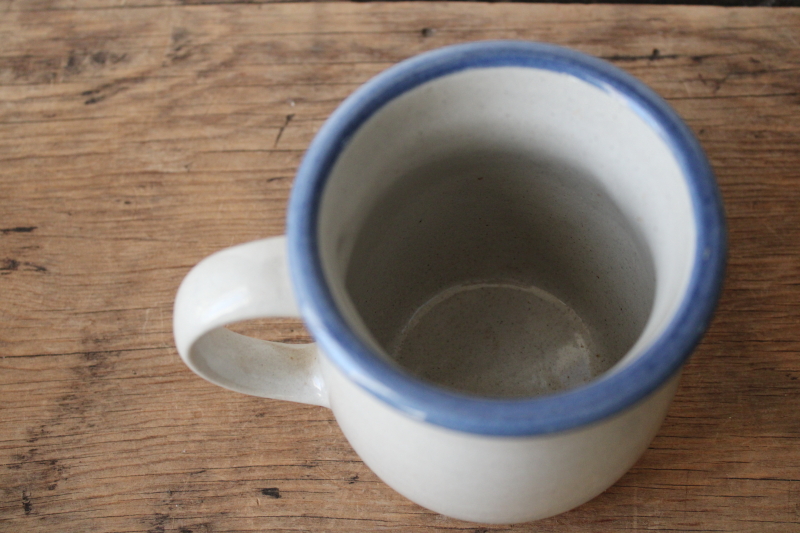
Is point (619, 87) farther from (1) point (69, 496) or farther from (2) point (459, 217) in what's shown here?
(1) point (69, 496)

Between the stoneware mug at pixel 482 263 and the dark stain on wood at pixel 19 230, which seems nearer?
the stoneware mug at pixel 482 263

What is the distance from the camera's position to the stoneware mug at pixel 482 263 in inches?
14.6

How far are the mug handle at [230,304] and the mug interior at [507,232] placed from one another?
0.04 m

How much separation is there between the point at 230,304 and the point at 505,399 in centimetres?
17

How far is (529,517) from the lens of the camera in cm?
49

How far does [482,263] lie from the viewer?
0.66 m

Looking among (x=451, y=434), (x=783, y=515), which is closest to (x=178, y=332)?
(x=451, y=434)

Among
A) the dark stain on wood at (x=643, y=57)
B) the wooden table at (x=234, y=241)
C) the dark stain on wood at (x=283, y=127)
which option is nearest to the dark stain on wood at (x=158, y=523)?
the wooden table at (x=234, y=241)

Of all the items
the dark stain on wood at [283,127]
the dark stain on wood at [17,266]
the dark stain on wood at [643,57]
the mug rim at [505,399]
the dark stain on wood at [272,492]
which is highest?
the mug rim at [505,399]

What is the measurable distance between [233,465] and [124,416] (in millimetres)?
107

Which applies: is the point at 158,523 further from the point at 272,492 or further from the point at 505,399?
the point at 505,399

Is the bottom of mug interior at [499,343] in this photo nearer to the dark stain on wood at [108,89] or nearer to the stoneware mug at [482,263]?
the stoneware mug at [482,263]

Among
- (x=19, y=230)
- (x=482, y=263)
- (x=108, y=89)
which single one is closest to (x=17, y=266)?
(x=19, y=230)

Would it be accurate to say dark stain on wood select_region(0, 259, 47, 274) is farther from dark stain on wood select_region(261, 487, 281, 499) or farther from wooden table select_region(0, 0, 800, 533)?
dark stain on wood select_region(261, 487, 281, 499)
